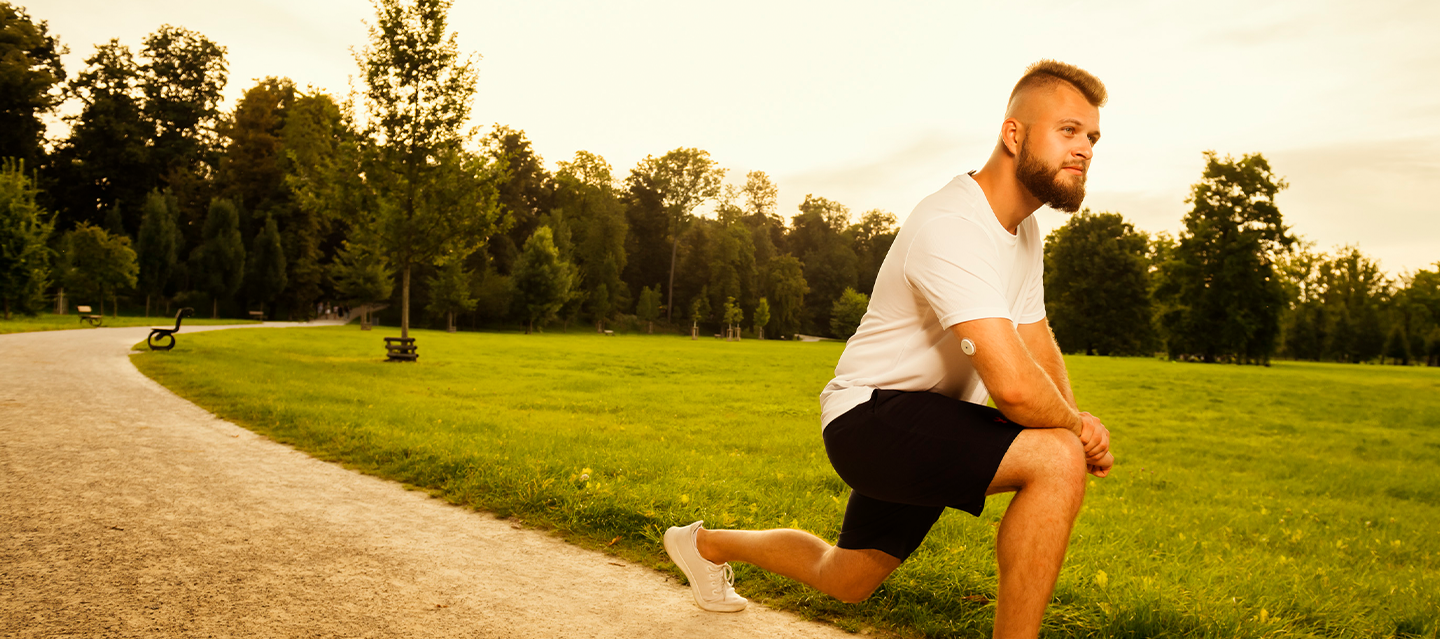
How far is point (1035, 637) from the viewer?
1.99 metres

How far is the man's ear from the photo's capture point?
7.48 ft

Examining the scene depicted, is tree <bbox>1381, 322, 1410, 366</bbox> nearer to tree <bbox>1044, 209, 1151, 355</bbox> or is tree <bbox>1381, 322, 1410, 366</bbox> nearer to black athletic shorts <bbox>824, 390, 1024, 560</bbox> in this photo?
tree <bbox>1044, 209, 1151, 355</bbox>

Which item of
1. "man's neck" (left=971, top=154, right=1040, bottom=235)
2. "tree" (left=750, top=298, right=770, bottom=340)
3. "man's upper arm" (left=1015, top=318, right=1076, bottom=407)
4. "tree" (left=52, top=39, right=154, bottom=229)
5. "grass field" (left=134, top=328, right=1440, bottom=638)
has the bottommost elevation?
"grass field" (left=134, top=328, right=1440, bottom=638)

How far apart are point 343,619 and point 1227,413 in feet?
62.0

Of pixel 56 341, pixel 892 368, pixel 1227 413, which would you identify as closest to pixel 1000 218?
pixel 892 368

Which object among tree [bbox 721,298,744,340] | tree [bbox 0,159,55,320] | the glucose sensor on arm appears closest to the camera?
the glucose sensor on arm

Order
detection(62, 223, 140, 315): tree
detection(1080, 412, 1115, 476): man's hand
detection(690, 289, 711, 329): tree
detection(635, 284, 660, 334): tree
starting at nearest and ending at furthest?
detection(1080, 412, 1115, 476): man's hand → detection(62, 223, 140, 315): tree → detection(690, 289, 711, 329): tree → detection(635, 284, 660, 334): tree

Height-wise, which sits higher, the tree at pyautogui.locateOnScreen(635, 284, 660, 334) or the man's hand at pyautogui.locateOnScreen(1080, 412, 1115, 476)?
the tree at pyautogui.locateOnScreen(635, 284, 660, 334)

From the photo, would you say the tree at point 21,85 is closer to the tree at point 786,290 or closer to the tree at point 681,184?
the tree at point 681,184

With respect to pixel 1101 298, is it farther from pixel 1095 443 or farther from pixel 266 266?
pixel 1095 443

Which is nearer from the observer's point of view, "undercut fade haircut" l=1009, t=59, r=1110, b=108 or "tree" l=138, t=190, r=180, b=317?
"undercut fade haircut" l=1009, t=59, r=1110, b=108

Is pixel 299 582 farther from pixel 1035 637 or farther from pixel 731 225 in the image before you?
pixel 731 225

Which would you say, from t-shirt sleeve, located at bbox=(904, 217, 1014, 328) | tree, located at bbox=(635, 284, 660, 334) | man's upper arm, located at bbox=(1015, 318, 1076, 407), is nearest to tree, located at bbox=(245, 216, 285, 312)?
tree, located at bbox=(635, 284, 660, 334)

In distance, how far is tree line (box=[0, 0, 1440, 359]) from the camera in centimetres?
5028
